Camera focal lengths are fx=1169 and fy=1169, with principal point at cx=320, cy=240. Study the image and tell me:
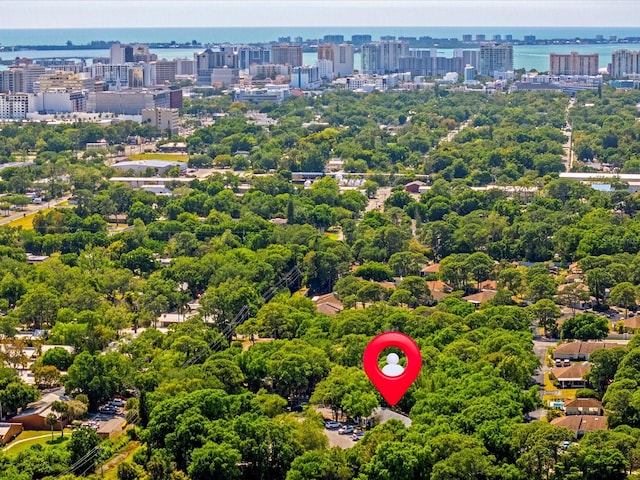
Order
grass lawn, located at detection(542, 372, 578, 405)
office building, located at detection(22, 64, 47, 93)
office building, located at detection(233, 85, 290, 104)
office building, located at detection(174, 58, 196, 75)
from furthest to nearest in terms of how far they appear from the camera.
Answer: office building, located at detection(174, 58, 196, 75)
office building, located at detection(22, 64, 47, 93)
office building, located at detection(233, 85, 290, 104)
grass lawn, located at detection(542, 372, 578, 405)

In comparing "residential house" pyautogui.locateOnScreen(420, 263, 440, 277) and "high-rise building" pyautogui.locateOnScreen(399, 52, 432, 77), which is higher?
"high-rise building" pyautogui.locateOnScreen(399, 52, 432, 77)

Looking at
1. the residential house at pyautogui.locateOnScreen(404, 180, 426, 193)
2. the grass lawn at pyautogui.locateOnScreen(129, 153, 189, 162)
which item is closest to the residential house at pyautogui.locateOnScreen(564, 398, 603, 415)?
the residential house at pyautogui.locateOnScreen(404, 180, 426, 193)

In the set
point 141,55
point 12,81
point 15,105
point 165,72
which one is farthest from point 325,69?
point 15,105

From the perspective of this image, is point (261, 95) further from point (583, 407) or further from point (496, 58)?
point (583, 407)

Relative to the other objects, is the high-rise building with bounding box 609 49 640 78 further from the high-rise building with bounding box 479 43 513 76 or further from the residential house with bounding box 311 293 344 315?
the residential house with bounding box 311 293 344 315

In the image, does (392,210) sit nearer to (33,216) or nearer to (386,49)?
(33,216)

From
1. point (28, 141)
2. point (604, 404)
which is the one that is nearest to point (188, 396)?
point (604, 404)
